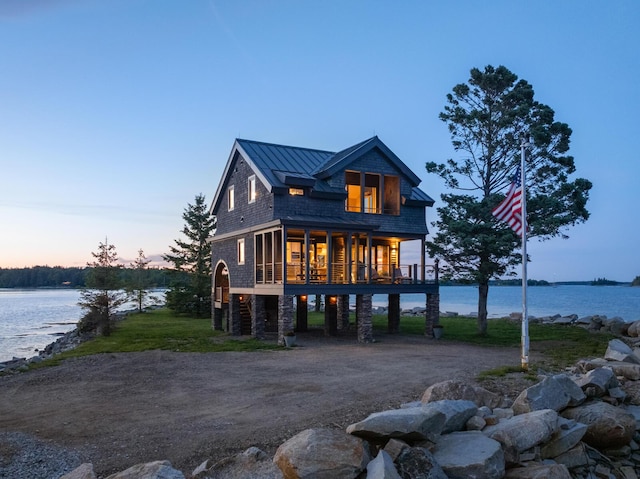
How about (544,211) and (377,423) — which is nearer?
(377,423)

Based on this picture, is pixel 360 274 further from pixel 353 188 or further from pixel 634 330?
pixel 634 330

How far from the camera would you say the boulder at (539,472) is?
23.9 ft

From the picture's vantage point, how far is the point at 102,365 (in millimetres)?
15656

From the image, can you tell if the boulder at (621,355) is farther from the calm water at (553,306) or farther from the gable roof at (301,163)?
the calm water at (553,306)

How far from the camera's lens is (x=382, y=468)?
6.03 meters

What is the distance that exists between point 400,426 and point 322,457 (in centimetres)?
139

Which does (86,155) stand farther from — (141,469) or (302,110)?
(302,110)

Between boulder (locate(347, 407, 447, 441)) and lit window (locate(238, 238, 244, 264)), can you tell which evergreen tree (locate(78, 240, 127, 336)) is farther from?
boulder (locate(347, 407, 447, 441))

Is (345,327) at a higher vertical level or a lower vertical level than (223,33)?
lower

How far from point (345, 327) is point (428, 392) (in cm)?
2024

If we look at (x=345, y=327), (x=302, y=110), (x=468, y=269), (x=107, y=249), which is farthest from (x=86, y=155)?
(x=302, y=110)

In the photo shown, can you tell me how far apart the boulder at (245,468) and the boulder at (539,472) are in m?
3.91

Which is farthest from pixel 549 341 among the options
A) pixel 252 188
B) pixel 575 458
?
pixel 252 188

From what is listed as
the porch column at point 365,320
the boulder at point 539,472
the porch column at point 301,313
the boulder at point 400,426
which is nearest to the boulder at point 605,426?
the boulder at point 539,472
